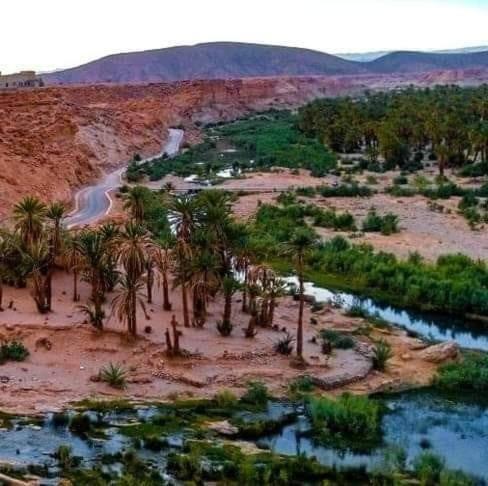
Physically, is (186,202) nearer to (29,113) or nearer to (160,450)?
(160,450)

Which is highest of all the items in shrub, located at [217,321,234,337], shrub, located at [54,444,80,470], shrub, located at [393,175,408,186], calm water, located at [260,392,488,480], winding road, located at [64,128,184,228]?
shrub, located at [393,175,408,186]

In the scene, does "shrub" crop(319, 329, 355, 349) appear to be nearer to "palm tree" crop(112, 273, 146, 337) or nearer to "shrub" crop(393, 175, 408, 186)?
"palm tree" crop(112, 273, 146, 337)

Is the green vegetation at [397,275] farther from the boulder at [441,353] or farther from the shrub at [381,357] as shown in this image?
the shrub at [381,357]

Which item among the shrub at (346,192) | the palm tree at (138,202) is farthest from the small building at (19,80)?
the palm tree at (138,202)

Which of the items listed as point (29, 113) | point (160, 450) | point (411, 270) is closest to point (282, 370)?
point (160, 450)

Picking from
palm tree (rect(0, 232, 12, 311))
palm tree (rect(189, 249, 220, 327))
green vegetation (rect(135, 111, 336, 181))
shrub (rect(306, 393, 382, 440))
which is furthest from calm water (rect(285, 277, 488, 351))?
green vegetation (rect(135, 111, 336, 181))

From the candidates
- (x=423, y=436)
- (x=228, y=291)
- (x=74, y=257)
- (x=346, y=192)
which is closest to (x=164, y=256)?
(x=228, y=291)
